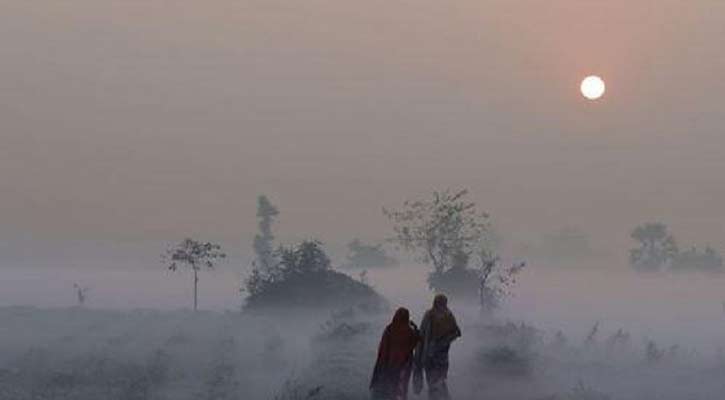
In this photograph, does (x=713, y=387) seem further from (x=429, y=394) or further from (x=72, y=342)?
(x=72, y=342)

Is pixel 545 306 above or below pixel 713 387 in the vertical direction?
above

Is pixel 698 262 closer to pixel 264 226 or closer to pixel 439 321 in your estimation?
pixel 264 226

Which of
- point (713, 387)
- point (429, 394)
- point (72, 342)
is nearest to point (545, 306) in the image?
A: point (72, 342)

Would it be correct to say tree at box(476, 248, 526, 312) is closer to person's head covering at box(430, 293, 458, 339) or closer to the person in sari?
person's head covering at box(430, 293, 458, 339)

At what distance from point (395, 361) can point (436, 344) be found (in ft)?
4.27

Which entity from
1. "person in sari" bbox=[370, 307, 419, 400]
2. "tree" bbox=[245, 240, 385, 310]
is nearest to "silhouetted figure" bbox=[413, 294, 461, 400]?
A: "person in sari" bbox=[370, 307, 419, 400]

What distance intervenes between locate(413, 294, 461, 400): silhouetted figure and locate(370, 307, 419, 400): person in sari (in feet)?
2.52

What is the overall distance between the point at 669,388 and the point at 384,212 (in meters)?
62.6

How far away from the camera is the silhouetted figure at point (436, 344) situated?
954 inches

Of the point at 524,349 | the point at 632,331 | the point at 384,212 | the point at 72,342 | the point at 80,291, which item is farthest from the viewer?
the point at 384,212

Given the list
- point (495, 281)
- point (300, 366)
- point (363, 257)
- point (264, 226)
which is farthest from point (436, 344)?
point (363, 257)

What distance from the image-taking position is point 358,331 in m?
40.3

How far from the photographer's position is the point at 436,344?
79.6 ft

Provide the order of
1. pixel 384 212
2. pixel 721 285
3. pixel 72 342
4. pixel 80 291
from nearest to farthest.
Result: pixel 72 342, pixel 80 291, pixel 384 212, pixel 721 285
